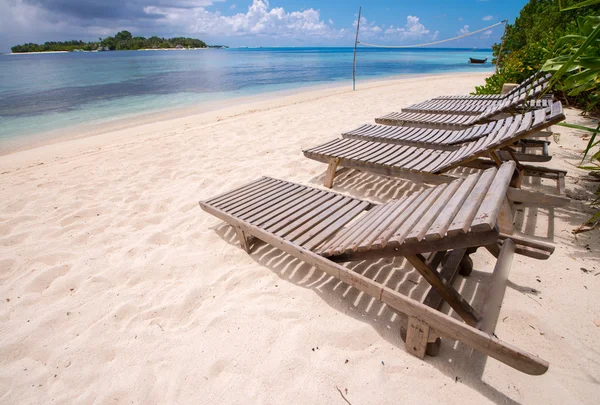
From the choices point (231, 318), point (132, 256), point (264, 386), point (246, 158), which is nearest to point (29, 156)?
point (246, 158)

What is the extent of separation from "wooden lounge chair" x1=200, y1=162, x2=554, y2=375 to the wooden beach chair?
0.74 meters

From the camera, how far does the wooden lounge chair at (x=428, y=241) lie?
1560 millimetres

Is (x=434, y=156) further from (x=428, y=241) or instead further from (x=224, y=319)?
(x=224, y=319)

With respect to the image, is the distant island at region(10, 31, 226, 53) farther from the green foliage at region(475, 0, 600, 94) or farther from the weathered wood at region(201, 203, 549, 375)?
the weathered wood at region(201, 203, 549, 375)

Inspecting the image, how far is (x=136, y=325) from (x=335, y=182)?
3255 millimetres

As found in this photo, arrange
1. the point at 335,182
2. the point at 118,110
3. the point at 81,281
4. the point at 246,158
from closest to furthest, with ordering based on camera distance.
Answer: the point at 81,281
the point at 335,182
the point at 246,158
the point at 118,110

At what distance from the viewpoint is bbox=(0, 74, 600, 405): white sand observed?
1.83 meters

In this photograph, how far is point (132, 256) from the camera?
10.3ft

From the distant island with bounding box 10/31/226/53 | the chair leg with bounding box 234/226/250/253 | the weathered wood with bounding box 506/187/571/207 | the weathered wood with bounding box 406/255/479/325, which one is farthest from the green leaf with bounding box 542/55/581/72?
the distant island with bounding box 10/31/226/53

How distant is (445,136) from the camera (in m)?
4.58

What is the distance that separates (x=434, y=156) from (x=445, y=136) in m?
0.88

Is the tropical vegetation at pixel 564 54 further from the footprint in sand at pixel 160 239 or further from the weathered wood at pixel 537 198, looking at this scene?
the footprint in sand at pixel 160 239

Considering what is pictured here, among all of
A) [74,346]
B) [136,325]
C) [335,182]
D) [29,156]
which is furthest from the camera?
[29,156]

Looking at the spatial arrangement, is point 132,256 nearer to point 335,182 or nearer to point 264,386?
point 264,386
